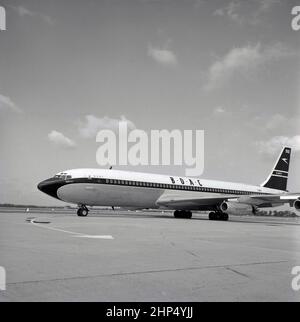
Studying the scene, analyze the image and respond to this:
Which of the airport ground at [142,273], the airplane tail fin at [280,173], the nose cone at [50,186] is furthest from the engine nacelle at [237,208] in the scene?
the airport ground at [142,273]

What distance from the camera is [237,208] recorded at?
29.1 metres

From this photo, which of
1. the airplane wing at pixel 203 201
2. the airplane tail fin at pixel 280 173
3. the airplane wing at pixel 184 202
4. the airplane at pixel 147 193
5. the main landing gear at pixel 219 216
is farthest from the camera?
the airplane tail fin at pixel 280 173

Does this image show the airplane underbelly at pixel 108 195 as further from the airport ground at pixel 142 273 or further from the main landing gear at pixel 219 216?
the airport ground at pixel 142 273

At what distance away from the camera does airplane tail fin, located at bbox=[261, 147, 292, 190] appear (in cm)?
4269

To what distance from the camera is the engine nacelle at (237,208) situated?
2896cm

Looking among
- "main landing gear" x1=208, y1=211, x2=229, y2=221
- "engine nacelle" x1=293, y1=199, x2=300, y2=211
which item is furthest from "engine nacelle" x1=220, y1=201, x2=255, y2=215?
"engine nacelle" x1=293, y1=199, x2=300, y2=211

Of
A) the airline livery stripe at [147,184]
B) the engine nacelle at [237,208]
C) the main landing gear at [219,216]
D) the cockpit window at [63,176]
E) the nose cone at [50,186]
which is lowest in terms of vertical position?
the main landing gear at [219,216]

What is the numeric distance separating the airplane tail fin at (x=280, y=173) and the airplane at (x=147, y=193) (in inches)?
311

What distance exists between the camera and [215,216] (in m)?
33.2

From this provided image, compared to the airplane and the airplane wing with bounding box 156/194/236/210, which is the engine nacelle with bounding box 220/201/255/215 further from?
the airplane wing with bounding box 156/194/236/210

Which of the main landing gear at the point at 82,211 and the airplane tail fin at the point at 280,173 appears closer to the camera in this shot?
the main landing gear at the point at 82,211
